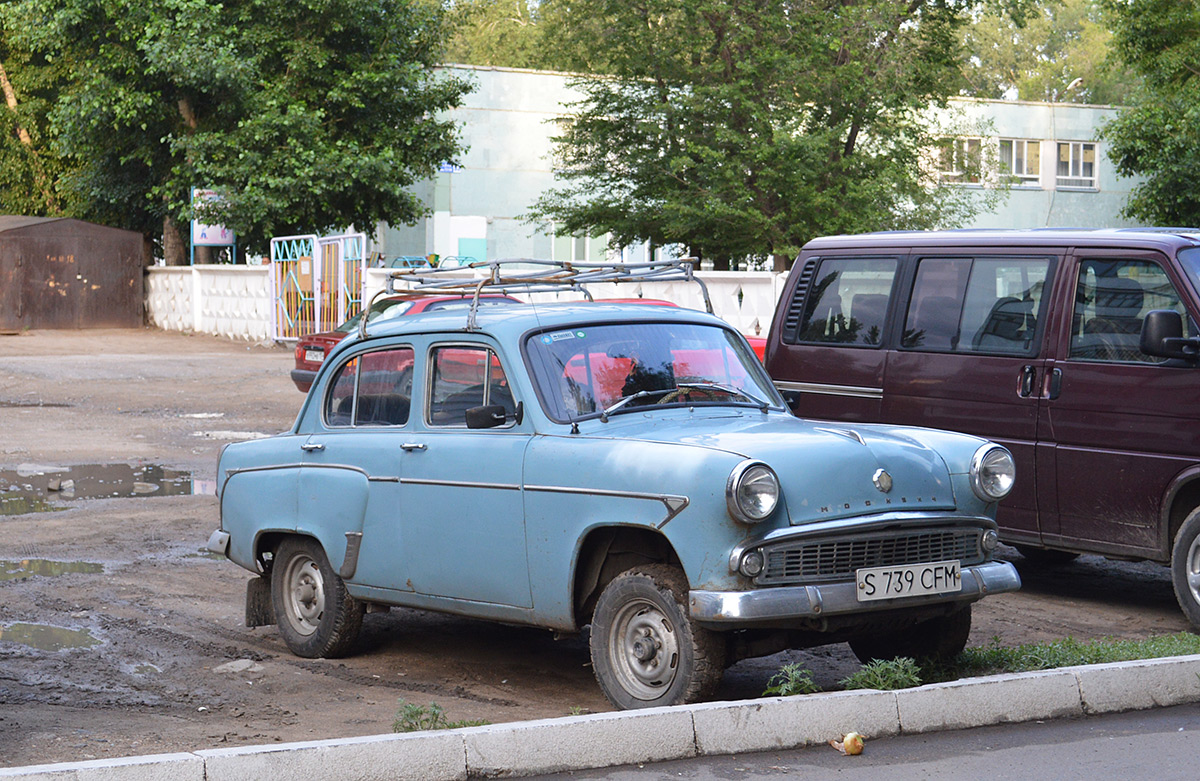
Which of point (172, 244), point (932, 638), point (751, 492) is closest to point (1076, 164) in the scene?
point (172, 244)

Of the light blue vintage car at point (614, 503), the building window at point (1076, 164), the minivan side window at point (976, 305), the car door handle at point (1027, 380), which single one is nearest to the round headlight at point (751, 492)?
the light blue vintage car at point (614, 503)

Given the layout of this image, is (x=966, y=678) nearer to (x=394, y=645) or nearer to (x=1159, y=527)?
(x=1159, y=527)

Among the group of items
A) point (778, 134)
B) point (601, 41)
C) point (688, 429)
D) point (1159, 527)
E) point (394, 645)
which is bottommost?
point (394, 645)

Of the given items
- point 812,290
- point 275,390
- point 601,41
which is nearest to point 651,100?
point 601,41

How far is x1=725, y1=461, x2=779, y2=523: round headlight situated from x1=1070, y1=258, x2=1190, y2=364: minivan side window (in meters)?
3.31

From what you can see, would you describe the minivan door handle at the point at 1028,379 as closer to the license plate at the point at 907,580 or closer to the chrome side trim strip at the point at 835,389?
the chrome side trim strip at the point at 835,389

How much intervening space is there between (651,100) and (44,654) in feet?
97.2

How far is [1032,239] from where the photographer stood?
8445mm

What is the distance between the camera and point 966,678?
6031 millimetres

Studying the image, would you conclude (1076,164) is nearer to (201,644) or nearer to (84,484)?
(84,484)

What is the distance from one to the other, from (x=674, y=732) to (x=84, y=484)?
9551mm

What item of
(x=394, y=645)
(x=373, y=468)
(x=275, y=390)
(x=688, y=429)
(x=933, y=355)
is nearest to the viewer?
(x=688, y=429)

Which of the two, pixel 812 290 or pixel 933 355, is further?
pixel 812 290

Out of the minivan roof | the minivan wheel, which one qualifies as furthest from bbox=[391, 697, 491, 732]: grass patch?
the minivan roof
